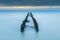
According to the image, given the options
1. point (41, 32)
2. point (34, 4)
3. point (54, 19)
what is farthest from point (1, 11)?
point (41, 32)

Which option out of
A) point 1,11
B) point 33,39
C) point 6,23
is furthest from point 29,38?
point 1,11

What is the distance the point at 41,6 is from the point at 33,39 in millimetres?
762

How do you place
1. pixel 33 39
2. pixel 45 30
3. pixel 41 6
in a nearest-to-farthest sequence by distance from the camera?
pixel 33 39, pixel 45 30, pixel 41 6

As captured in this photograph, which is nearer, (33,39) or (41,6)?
Result: (33,39)

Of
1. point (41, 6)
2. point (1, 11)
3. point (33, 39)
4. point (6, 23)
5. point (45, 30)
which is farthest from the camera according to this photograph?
point (41, 6)

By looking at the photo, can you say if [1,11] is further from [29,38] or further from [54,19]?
[29,38]

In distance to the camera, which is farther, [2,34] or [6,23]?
[6,23]

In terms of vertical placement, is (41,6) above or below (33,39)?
above

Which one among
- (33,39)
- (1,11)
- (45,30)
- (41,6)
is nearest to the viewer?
(33,39)

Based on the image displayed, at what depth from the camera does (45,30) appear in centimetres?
83

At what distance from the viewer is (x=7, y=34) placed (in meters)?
0.78

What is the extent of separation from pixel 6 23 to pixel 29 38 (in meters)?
0.30
